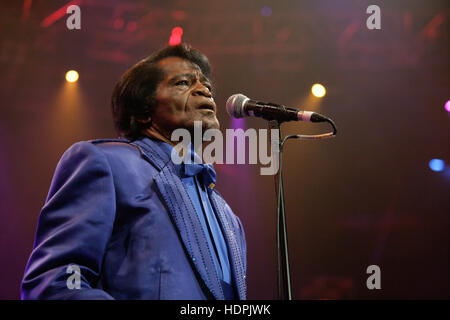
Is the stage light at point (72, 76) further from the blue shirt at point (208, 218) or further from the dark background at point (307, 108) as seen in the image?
the blue shirt at point (208, 218)

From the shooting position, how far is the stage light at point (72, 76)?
421cm

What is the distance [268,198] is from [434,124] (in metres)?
1.90

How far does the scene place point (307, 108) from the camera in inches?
173

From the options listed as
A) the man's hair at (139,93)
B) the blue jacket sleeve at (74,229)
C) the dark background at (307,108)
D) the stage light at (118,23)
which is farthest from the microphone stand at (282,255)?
the stage light at (118,23)

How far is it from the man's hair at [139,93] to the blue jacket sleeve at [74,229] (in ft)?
1.97

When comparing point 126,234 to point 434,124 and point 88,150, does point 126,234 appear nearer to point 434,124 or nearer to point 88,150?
point 88,150

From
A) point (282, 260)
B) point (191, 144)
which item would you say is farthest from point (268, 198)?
point (282, 260)

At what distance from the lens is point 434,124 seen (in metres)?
4.29

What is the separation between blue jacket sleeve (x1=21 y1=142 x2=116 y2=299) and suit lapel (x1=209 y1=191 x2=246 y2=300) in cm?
55

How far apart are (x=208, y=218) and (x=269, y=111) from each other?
21.3 inches

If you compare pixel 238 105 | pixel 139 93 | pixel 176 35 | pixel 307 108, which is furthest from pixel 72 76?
pixel 238 105

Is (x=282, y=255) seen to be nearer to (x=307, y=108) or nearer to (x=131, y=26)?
(x=307, y=108)

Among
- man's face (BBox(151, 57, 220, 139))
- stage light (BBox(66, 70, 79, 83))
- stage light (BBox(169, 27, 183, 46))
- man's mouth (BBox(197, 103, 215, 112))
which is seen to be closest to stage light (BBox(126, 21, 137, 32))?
stage light (BBox(169, 27, 183, 46))

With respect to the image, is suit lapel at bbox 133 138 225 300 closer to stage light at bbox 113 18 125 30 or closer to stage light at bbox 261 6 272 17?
stage light at bbox 113 18 125 30
